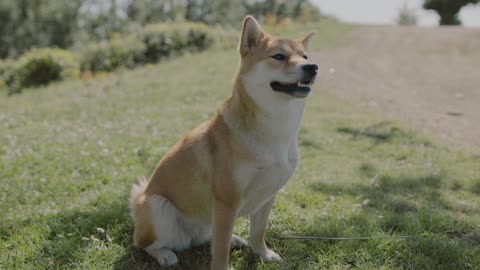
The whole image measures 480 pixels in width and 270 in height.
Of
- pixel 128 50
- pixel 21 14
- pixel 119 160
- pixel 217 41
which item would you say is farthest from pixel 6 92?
pixel 21 14

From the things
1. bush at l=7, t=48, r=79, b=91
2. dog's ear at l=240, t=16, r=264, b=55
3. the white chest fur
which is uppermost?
dog's ear at l=240, t=16, r=264, b=55

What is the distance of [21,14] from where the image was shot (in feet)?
108

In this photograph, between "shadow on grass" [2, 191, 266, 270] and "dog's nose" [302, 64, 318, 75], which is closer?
"dog's nose" [302, 64, 318, 75]

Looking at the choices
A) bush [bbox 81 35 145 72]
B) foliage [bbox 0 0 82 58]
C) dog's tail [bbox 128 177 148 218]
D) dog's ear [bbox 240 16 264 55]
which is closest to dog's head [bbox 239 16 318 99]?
dog's ear [bbox 240 16 264 55]

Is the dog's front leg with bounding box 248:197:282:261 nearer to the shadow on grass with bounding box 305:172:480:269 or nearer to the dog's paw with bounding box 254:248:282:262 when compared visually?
the dog's paw with bounding box 254:248:282:262

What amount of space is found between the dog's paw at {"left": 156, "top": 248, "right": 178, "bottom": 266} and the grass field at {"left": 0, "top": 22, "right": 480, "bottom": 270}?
10 cm

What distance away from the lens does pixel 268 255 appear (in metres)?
3.48

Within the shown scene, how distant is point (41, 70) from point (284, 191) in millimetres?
13724

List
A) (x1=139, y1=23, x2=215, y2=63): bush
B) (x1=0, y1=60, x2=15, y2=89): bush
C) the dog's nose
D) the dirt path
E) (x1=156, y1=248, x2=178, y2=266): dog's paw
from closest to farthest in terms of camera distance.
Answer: the dog's nose
(x1=156, y1=248, x2=178, y2=266): dog's paw
the dirt path
(x1=0, y1=60, x2=15, y2=89): bush
(x1=139, y1=23, x2=215, y2=63): bush

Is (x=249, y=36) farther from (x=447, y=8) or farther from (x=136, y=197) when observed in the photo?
(x=447, y=8)

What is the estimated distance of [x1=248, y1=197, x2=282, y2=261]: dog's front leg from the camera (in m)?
3.46

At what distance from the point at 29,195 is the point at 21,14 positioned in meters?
33.6

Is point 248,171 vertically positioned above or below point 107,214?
above

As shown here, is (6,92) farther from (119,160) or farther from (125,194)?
(125,194)
